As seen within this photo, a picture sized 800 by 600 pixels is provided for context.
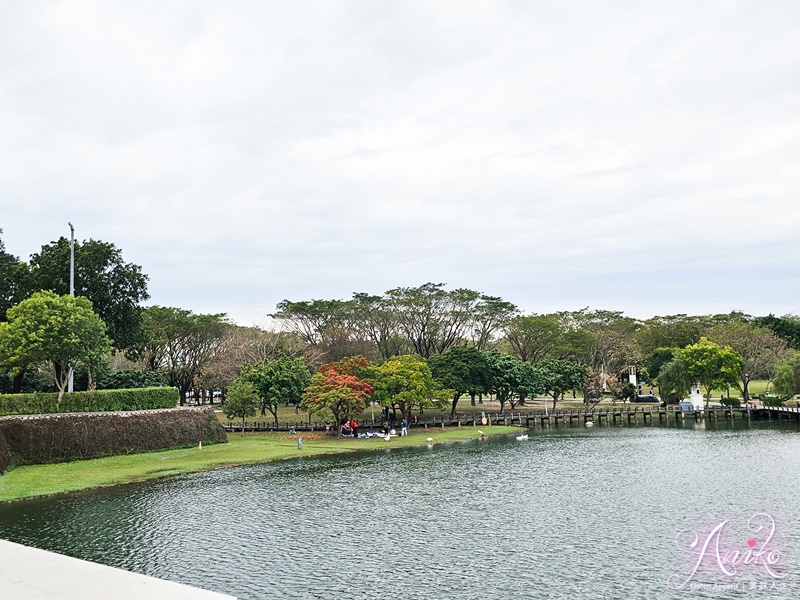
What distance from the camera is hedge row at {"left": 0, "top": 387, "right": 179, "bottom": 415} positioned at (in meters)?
49.5

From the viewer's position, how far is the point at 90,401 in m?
53.4

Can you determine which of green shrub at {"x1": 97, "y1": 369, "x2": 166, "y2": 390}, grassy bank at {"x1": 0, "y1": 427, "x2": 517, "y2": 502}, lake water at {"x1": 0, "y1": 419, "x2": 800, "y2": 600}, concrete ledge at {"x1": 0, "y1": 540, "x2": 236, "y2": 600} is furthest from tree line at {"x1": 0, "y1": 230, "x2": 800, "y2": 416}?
concrete ledge at {"x1": 0, "y1": 540, "x2": 236, "y2": 600}

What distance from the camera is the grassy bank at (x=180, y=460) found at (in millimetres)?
40094

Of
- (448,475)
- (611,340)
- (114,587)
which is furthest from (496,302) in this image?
(114,587)

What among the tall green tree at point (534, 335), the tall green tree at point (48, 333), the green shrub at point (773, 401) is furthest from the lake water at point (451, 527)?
the tall green tree at point (534, 335)

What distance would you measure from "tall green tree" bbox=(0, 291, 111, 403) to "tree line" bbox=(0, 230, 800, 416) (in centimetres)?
17

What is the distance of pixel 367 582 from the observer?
21.8m

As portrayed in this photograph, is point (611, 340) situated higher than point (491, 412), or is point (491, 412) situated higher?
point (611, 340)

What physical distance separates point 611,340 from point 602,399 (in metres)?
13.0

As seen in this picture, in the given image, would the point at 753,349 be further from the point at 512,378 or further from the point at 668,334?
the point at 512,378

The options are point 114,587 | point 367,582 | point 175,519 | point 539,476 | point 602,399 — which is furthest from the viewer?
point 602,399

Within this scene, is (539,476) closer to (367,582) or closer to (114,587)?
(367,582)

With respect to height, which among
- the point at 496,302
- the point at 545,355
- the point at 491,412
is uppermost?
the point at 496,302

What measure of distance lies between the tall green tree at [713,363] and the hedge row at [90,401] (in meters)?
68.3
